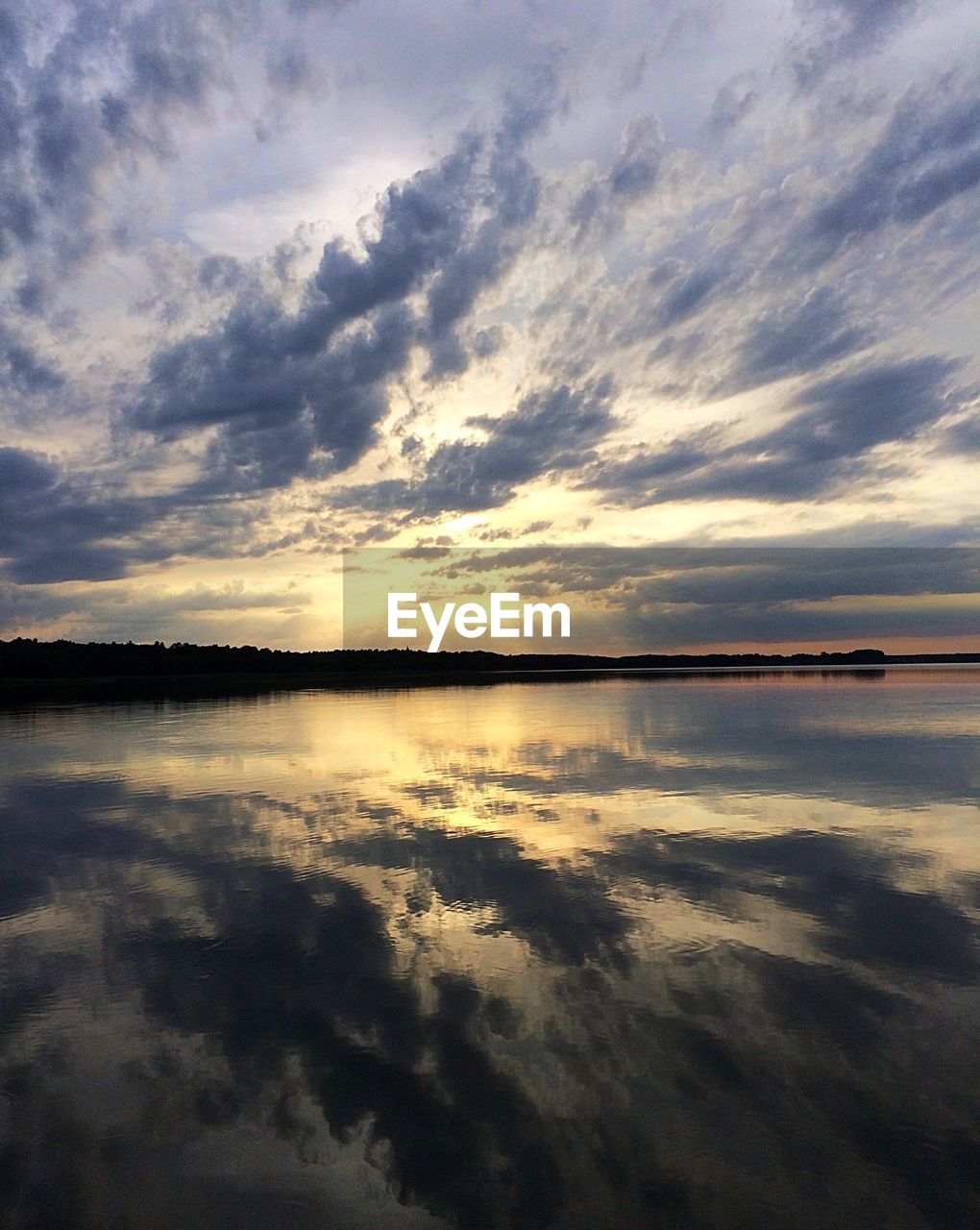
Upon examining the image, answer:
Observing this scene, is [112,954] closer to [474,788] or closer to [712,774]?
[474,788]

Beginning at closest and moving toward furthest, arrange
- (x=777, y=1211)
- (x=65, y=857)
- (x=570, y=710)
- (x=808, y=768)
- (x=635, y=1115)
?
(x=777, y=1211)
(x=635, y=1115)
(x=65, y=857)
(x=808, y=768)
(x=570, y=710)

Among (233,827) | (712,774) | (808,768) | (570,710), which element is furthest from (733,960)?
(570,710)

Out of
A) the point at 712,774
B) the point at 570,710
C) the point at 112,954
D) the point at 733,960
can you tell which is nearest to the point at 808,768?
the point at 712,774

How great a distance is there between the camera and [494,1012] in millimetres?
9062

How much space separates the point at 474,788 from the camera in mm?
23641

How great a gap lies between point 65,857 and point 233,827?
369 centimetres

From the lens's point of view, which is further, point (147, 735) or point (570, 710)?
point (570, 710)

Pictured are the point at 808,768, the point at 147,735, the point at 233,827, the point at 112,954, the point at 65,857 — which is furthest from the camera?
the point at 147,735

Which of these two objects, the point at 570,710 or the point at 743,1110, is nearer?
the point at 743,1110

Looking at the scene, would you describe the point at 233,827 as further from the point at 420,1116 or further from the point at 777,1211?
the point at 777,1211

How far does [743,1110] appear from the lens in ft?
23.2

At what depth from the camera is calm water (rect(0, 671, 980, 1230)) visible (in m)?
6.26

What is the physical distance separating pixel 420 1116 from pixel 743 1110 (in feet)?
9.56

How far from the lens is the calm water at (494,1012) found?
626 centimetres
